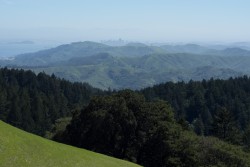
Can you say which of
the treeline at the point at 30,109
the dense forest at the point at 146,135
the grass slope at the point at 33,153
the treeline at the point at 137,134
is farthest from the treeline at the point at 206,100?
the grass slope at the point at 33,153

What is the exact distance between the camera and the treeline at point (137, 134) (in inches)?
2015

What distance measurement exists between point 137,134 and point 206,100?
313 feet

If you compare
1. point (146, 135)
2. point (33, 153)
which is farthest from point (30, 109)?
point (33, 153)

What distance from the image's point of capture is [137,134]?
6078cm

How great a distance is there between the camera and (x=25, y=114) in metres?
117

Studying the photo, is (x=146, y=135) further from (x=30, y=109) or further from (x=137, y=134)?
(x=30, y=109)

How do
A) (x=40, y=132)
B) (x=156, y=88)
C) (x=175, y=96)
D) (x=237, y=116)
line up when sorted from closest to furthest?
(x=40, y=132) < (x=237, y=116) < (x=175, y=96) < (x=156, y=88)

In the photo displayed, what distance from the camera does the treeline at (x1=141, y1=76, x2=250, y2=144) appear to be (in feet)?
422

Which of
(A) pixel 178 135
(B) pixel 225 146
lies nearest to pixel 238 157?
(B) pixel 225 146

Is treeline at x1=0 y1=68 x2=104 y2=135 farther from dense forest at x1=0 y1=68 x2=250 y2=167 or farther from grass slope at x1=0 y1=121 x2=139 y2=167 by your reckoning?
grass slope at x1=0 y1=121 x2=139 y2=167

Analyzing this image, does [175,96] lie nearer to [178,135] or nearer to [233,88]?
[233,88]

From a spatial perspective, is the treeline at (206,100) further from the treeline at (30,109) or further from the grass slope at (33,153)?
the grass slope at (33,153)

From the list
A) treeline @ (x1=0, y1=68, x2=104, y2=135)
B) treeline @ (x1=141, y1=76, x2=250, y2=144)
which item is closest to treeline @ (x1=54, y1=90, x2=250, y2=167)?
treeline @ (x1=0, y1=68, x2=104, y2=135)

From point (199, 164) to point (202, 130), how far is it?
70.1m
